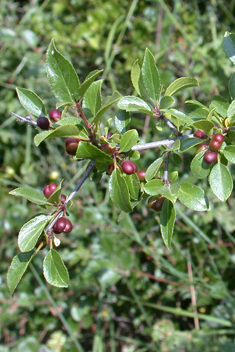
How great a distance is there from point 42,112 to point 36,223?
7.7 inches

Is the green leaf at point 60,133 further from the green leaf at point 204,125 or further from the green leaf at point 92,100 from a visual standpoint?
the green leaf at point 204,125

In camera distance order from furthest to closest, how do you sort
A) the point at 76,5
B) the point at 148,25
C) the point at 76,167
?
1. the point at 76,5
2. the point at 148,25
3. the point at 76,167

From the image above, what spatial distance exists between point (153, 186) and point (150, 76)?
0.65 feet

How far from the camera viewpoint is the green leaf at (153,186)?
1.91 feet

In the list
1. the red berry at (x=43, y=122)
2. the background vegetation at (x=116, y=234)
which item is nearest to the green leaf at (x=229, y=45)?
the red berry at (x=43, y=122)

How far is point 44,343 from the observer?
183cm

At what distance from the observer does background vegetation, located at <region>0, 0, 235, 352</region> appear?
148cm


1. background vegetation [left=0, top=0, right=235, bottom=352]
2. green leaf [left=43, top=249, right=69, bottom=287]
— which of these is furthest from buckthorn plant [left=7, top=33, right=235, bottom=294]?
background vegetation [left=0, top=0, right=235, bottom=352]

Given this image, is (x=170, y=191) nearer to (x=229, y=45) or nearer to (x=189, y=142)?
(x=189, y=142)

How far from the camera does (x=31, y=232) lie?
22.7 inches

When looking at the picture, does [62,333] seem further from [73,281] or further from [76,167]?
[76,167]

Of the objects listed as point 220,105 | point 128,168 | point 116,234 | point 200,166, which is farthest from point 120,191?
point 116,234

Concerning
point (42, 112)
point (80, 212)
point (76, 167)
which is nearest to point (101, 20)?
point (76, 167)

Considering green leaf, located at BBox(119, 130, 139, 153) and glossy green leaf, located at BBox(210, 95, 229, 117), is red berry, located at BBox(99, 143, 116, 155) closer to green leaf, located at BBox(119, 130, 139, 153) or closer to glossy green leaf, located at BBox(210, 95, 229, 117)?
green leaf, located at BBox(119, 130, 139, 153)
